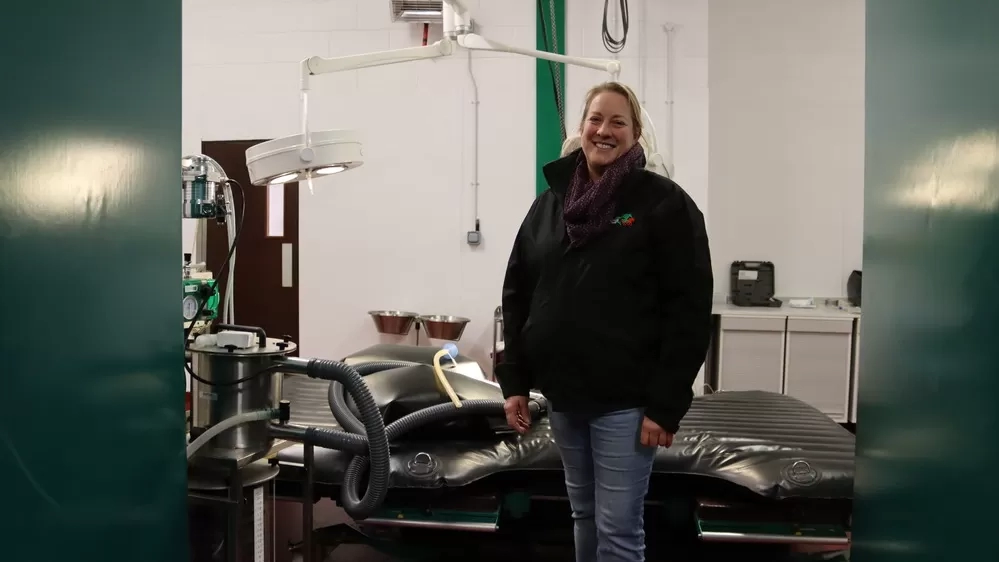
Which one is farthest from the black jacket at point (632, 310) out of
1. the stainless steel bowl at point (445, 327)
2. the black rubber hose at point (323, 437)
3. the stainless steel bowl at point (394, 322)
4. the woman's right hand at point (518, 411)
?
the stainless steel bowl at point (394, 322)

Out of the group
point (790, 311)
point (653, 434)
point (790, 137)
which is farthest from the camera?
point (790, 137)

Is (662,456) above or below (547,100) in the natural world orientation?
below

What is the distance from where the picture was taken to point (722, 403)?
3137mm

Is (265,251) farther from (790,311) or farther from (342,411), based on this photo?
(790,311)

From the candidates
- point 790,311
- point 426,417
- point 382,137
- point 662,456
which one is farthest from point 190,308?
point 790,311

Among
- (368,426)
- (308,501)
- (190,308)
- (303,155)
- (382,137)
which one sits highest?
(382,137)

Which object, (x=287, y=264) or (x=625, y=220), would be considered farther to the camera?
(x=287, y=264)

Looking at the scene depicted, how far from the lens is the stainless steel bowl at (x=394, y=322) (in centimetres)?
473

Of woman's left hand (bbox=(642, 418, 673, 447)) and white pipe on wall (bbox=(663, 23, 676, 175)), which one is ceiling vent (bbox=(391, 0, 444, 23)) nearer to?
white pipe on wall (bbox=(663, 23, 676, 175))

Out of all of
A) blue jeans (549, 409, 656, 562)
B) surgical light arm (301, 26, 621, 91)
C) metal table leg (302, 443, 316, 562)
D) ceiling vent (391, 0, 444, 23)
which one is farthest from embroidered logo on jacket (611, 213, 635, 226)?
ceiling vent (391, 0, 444, 23)

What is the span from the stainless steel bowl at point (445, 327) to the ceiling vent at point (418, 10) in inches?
77.1

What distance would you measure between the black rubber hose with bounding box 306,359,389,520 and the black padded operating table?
0.22 meters

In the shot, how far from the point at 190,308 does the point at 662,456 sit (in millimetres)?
1488

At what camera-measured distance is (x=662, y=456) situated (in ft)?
7.73
